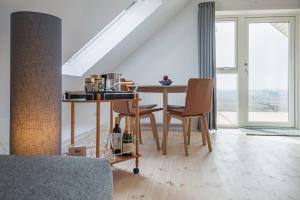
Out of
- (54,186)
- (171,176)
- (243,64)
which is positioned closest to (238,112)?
(243,64)

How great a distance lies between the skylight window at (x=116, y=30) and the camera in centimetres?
326

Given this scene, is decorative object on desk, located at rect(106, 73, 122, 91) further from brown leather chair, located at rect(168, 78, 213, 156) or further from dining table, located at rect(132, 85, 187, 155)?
brown leather chair, located at rect(168, 78, 213, 156)

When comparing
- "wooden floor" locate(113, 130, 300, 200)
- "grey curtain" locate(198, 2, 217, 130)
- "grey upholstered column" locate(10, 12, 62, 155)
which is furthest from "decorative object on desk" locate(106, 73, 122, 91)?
"grey curtain" locate(198, 2, 217, 130)

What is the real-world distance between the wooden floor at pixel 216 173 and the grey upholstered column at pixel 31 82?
613 mm

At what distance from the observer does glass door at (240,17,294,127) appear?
4273 millimetres

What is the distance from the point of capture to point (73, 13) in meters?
1.98

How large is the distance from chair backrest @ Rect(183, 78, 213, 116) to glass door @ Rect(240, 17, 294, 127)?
1.91 meters

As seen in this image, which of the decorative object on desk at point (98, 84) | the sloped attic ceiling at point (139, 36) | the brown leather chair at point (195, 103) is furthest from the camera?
the sloped attic ceiling at point (139, 36)

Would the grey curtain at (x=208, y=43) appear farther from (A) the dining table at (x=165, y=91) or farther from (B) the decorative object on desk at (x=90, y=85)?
(B) the decorative object on desk at (x=90, y=85)

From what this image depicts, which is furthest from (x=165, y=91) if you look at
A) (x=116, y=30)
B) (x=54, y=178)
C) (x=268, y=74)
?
(x=268, y=74)

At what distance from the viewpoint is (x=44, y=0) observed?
160 cm

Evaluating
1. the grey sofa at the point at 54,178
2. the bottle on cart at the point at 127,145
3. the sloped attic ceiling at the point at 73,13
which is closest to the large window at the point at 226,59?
the sloped attic ceiling at the point at 73,13

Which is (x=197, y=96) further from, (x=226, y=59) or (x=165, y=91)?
(x=226, y=59)

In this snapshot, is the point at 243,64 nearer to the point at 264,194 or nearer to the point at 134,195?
the point at 264,194
